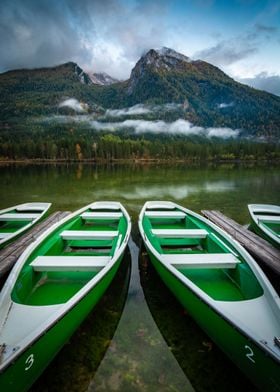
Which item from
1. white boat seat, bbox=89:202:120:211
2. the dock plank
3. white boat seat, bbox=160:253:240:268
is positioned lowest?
the dock plank

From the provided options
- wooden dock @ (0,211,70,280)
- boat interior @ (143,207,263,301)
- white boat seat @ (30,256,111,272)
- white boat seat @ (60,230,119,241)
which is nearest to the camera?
boat interior @ (143,207,263,301)

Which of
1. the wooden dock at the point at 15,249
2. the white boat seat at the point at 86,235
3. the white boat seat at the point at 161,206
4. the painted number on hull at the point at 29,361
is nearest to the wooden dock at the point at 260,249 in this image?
the white boat seat at the point at 161,206

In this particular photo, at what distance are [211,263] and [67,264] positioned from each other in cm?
369

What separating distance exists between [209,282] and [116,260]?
2559 mm

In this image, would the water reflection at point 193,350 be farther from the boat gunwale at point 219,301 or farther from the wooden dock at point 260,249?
the wooden dock at point 260,249

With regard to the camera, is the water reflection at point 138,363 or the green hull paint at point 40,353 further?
the water reflection at point 138,363

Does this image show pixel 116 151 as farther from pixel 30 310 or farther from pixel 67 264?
pixel 30 310

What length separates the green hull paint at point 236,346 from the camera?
316cm

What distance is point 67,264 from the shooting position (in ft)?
19.3

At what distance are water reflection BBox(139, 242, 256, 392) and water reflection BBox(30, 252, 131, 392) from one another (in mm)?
1067

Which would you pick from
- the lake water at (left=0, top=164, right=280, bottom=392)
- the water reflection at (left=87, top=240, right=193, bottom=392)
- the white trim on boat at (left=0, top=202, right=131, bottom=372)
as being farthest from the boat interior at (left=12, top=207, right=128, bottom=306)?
the water reflection at (left=87, top=240, right=193, bottom=392)

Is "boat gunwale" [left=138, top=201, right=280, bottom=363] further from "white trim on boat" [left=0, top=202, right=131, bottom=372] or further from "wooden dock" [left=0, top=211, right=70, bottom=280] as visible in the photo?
"wooden dock" [left=0, top=211, right=70, bottom=280]

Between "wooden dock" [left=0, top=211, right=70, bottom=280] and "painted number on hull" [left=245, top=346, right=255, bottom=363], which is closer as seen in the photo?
"painted number on hull" [left=245, top=346, right=255, bottom=363]

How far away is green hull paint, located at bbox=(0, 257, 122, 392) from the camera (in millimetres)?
2960
